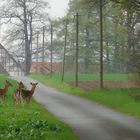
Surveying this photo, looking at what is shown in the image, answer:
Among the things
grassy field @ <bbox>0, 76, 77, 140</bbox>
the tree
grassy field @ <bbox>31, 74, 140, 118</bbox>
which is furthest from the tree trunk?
grassy field @ <bbox>0, 76, 77, 140</bbox>

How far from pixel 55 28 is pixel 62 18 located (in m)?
2.15

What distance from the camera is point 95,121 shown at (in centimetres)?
1930

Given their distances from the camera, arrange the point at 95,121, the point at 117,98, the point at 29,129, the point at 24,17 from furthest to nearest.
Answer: the point at 24,17, the point at 117,98, the point at 95,121, the point at 29,129

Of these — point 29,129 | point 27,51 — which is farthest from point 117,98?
point 27,51

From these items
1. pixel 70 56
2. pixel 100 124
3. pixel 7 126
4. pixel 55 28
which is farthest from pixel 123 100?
pixel 55 28

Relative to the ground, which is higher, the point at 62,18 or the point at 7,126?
the point at 62,18

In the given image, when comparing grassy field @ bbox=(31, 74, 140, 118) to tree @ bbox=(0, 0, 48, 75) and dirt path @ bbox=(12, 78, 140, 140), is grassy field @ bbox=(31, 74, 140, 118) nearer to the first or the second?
dirt path @ bbox=(12, 78, 140, 140)

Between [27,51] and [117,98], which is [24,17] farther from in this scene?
[117,98]

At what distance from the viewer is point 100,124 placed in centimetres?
1833

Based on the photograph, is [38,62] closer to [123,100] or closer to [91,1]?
[91,1]

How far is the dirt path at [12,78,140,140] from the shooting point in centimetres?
1566

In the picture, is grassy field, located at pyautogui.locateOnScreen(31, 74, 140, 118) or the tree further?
the tree

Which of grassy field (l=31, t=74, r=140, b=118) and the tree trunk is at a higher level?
the tree trunk

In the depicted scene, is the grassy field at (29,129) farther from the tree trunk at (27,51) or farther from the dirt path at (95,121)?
the tree trunk at (27,51)
